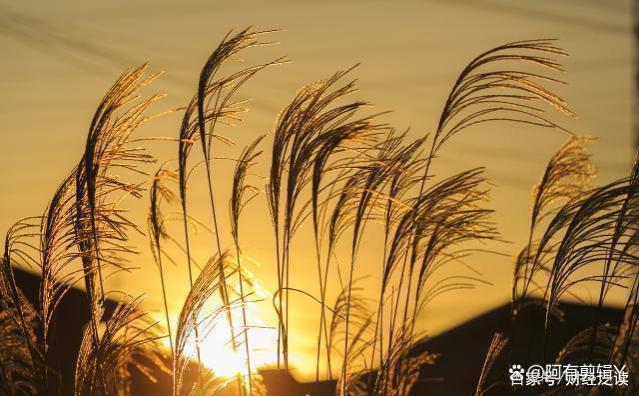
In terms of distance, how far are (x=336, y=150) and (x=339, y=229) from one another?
0.44 metres

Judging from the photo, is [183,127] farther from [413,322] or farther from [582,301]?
[582,301]

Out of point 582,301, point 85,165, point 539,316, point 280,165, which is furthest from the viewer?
point 582,301

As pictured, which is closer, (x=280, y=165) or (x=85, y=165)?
(x=85, y=165)

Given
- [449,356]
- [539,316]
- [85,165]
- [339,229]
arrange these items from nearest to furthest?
[85,165]
[339,229]
[539,316]
[449,356]

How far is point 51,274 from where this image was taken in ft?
12.6

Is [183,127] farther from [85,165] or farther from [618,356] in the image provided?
[618,356]

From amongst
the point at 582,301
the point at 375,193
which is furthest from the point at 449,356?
the point at 375,193

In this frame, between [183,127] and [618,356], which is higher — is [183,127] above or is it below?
above

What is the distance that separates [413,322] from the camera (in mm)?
4453

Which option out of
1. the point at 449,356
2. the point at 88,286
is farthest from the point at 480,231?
the point at 449,356

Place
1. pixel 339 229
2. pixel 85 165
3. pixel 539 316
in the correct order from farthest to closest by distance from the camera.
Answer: pixel 539 316
pixel 339 229
pixel 85 165

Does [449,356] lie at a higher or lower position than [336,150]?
higher

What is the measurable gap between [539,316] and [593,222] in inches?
39.6

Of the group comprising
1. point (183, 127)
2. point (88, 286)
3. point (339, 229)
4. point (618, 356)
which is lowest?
point (618, 356)
